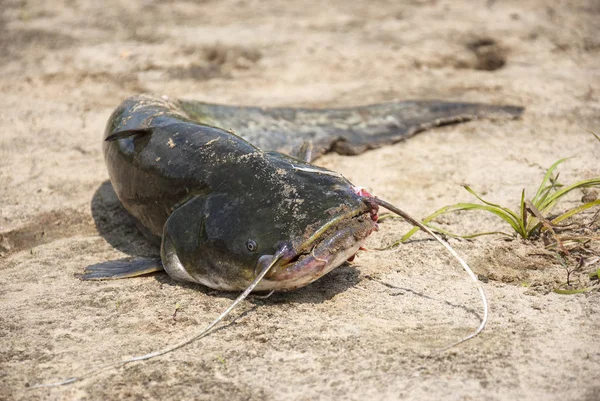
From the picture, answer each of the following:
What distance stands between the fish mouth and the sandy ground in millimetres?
173

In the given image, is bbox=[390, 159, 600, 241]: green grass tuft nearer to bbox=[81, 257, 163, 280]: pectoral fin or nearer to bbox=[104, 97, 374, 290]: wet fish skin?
bbox=[104, 97, 374, 290]: wet fish skin

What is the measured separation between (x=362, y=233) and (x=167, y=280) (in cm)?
93

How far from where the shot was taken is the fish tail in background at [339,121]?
4.22 m

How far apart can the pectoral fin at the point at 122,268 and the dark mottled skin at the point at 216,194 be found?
13 centimetres

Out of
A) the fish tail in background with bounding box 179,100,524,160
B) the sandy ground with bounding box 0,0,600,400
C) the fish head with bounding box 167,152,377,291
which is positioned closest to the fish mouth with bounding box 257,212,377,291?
the fish head with bounding box 167,152,377,291

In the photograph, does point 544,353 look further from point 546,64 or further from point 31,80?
point 31,80

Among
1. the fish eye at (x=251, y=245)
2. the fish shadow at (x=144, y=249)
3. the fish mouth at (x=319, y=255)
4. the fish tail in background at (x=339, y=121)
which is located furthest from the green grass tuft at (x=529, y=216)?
the fish tail in background at (x=339, y=121)

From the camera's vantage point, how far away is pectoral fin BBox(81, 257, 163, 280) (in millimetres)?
2953

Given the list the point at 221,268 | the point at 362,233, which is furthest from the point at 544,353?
the point at 221,268

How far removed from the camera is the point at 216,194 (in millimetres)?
2803

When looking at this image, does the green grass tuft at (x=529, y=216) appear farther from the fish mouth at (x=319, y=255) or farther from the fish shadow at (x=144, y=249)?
the fish mouth at (x=319, y=255)

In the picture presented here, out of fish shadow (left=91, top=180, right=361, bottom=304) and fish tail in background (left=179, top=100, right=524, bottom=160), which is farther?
fish tail in background (left=179, top=100, right=524, bottom=160)

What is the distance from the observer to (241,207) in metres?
2.69

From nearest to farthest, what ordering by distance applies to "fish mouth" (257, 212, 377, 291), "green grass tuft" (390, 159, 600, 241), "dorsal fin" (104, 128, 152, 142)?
"fish mouth" (257, 212, 377, 291) < "green grass tuft" (390, 159, 600, 241) < "dorsal fin" (104, 128, 152, 142)
